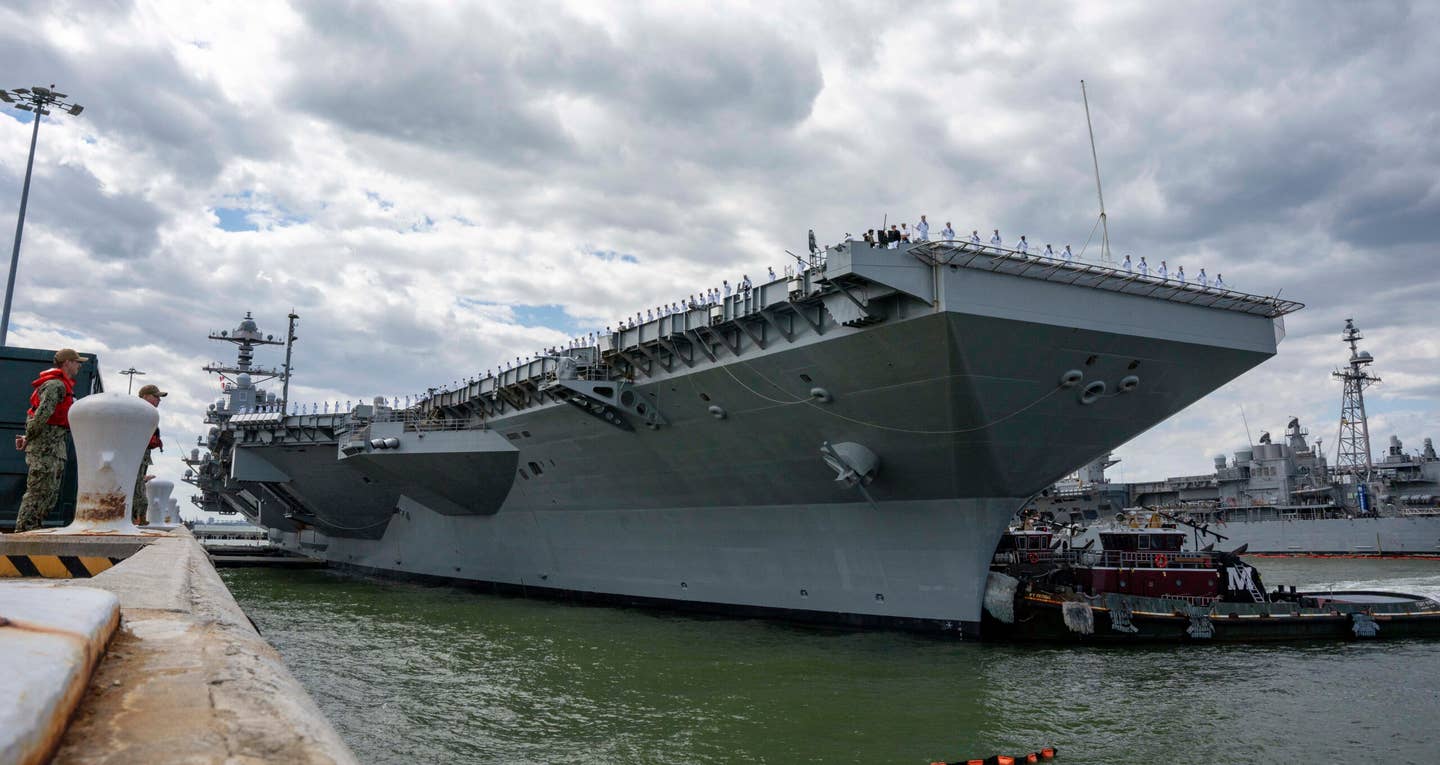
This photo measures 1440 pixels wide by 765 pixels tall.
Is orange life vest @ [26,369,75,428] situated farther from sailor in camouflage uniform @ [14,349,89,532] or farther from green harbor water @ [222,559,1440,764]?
green harbor water @ [222,559,1440,764]

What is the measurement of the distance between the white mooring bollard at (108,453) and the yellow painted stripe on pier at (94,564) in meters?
0.96

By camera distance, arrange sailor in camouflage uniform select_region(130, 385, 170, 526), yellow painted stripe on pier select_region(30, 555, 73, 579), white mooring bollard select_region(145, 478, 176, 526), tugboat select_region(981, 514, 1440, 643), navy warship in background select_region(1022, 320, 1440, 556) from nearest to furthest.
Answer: yellow painted stripe on pier select_region(30, 555, 73, 579) < sailor in camouflage uniform select_region(130, 385, 170, 526) < white mooring bollard select_region(145, 478, 176, 526) < tugboat select_region(981, 514, 1440, 643) < navy warship in background select_region(1022, 320, 1440, 556)

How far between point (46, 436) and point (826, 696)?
359 inches

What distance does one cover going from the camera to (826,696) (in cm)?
1145

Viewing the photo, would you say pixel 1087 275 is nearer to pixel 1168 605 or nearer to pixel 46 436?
pixel 1168 605

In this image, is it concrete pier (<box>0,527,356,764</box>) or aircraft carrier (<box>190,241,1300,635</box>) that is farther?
aircraft carrier (<box>190,241,1300,635</box>)

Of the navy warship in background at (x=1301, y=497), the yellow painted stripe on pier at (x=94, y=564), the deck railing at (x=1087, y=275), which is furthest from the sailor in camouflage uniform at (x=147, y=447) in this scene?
the navy warship in background at (x=1301, y=497)

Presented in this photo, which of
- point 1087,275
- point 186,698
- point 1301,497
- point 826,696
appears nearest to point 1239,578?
point 1087,275

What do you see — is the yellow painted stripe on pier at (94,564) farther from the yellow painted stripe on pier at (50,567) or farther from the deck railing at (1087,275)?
the deck railing at (1087,275)

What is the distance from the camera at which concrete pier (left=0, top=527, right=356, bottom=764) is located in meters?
1.36

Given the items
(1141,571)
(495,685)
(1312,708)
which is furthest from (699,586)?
(1312,708)

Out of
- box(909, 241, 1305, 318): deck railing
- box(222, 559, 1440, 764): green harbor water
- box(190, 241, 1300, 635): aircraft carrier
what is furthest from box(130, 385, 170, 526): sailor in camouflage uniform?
box(909, 241, 1305, 318): deck railing

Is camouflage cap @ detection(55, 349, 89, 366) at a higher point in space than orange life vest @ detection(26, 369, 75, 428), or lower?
higher

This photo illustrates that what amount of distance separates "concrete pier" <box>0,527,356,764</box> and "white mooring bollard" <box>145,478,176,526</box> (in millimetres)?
11845
